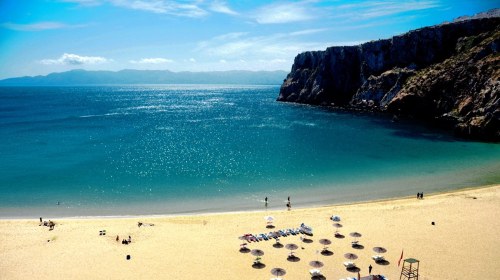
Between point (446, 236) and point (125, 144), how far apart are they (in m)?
69.6

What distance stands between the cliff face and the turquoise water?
12.3 meters

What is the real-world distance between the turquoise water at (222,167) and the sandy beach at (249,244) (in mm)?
5630

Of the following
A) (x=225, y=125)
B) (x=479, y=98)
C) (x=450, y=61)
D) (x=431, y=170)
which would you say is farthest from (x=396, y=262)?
(x=450, y=61)

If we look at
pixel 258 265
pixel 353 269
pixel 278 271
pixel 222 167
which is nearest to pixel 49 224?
Answer: pixel 258 265

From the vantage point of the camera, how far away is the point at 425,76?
11619 centimetres

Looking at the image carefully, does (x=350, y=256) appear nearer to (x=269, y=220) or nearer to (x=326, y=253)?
(x=326, y=253)

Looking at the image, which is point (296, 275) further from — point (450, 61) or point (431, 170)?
point (450, 61)

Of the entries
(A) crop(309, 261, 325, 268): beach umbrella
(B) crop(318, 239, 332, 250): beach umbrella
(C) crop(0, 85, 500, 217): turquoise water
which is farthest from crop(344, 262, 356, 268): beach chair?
(C) crop(0, 85, 500, 217): turquoise water

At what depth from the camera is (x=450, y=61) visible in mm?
112812

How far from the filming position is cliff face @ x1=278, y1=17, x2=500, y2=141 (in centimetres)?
9038

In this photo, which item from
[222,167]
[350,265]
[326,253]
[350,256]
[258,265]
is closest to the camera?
[350,265]

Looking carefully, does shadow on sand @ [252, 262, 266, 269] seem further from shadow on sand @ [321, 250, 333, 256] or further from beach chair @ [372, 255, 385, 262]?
beach chair @ [372, 255, 385, 262]

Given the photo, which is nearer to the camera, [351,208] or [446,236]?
[446,236]

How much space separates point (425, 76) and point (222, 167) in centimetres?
8749
